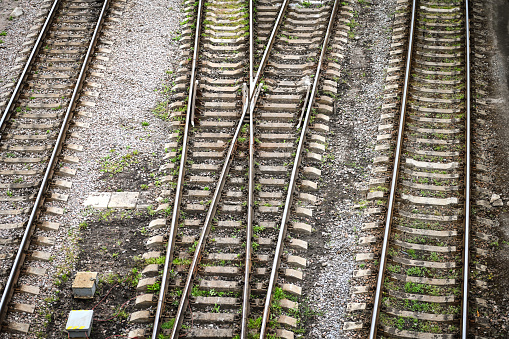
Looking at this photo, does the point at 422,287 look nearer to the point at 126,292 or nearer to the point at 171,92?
the point at 126,292

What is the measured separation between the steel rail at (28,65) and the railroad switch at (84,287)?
15.0ft

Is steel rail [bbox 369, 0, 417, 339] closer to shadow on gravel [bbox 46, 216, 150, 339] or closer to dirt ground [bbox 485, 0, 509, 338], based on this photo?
dirt ground [bbox 485, 0, 509, 338]

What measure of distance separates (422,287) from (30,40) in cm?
1130

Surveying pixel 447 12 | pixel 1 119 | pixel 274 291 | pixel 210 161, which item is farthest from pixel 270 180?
pixel 447 12

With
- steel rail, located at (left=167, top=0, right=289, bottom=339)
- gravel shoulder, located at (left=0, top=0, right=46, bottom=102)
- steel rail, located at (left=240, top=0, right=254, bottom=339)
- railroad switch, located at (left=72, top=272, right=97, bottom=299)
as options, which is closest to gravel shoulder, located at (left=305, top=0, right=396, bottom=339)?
steel rail, located at (left=240, top=0, right=254, bottom=339)

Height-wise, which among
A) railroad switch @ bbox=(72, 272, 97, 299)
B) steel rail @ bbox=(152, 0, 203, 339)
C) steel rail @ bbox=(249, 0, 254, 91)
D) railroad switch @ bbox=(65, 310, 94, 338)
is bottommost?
railroad switch @ bbox=(65, 310, 94, 338)

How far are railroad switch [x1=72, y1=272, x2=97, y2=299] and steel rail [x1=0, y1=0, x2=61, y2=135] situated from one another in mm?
4571

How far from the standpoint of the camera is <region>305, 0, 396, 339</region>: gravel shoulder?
8.66 metres

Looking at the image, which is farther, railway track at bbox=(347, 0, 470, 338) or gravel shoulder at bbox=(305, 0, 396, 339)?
gravel shoulder at bbox=(305, 0, 396, 339)

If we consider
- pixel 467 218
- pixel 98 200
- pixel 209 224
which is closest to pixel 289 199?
pixel 209 224

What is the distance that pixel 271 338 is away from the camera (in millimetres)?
8023

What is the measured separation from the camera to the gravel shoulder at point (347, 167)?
28.4ft

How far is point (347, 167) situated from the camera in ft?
35.8

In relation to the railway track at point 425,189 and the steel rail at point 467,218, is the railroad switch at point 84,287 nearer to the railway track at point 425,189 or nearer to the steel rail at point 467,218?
the railway track at point 425,189
